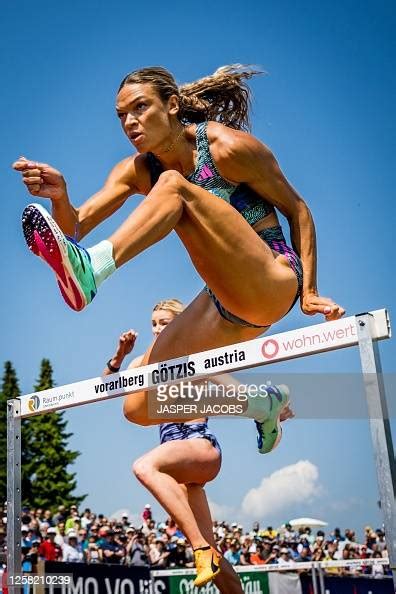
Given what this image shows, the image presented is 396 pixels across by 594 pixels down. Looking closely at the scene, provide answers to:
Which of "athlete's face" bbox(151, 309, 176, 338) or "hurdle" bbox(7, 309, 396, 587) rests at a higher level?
"athlete's face" bbox(151, 309, 176, 338)

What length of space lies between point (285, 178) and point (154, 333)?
71.1 inches

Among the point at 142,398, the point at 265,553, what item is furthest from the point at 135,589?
the point at 265,553

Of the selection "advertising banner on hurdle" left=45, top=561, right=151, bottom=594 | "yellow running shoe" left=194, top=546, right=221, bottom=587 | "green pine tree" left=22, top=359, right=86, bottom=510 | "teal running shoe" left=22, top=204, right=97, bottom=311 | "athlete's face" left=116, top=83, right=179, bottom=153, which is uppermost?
"green pine tree" left=22, top=359, right=86, bottom=510

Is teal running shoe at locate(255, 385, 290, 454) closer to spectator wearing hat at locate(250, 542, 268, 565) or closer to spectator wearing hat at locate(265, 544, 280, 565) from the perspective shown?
spectator wearing hat at locate(250, 542, 268, 565)

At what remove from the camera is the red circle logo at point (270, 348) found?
2789 millimetres

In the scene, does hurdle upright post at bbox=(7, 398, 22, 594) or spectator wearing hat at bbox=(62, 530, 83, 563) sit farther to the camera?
spectator wearing hat at bbox=(62, 530, 83, 563)

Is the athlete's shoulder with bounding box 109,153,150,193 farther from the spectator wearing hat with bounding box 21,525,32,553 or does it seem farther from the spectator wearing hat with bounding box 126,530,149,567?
the spectator wearing hat with bounding box 126,530,149,567

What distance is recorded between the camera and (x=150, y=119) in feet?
11.8

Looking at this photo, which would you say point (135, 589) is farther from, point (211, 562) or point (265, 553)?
point (265, 553)

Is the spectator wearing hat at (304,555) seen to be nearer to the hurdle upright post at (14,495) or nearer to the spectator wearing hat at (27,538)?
the spectator wearing hat at (27,538)

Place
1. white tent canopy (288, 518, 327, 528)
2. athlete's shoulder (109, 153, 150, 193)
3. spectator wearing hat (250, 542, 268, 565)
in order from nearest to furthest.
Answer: athlete's shoulder (109, 153, 150, 193) < spectator wearing hat (250, 542, 268, 565) < white tent canopy (288, 518, 327, 528)

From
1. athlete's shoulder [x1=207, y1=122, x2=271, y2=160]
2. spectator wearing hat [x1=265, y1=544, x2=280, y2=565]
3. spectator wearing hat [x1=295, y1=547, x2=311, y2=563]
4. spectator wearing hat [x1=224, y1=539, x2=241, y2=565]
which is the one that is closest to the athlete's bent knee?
athlete's shoulder [x1=207, y1=122, x2=271, y2=160]

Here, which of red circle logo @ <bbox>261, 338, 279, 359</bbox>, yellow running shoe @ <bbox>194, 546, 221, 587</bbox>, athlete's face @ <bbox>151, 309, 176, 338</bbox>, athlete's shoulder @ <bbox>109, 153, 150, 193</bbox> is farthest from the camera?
athlete's face @ <bbox>151, 309, 176, 338</bbox>

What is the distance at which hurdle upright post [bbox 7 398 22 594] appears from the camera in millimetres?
3564
